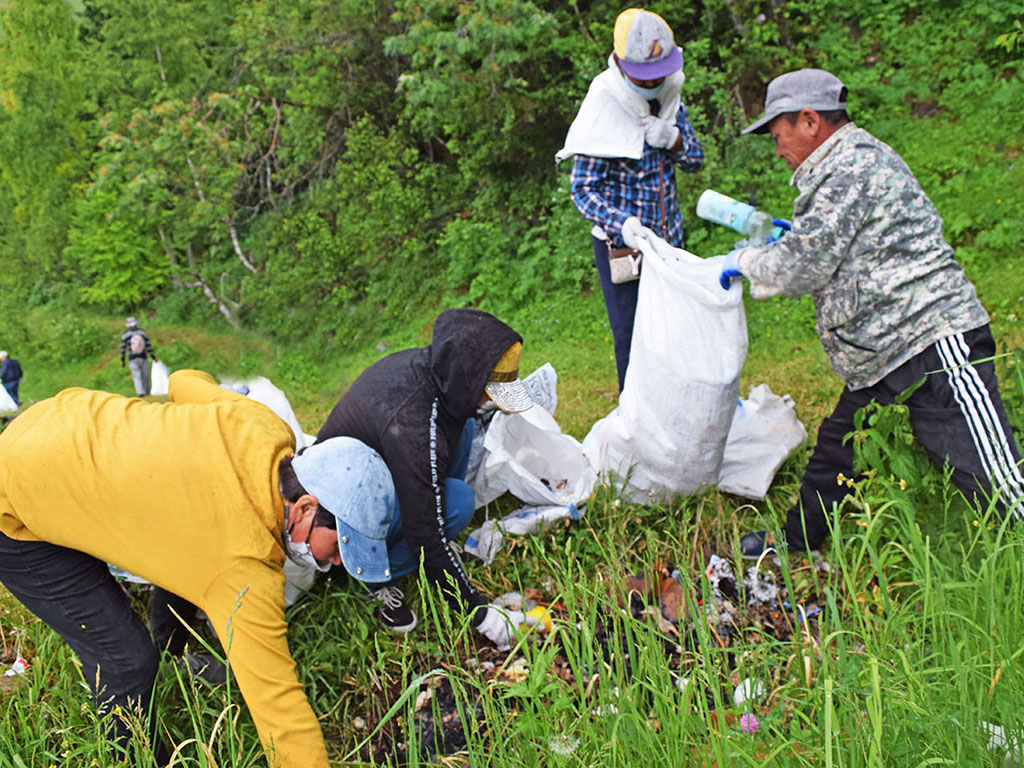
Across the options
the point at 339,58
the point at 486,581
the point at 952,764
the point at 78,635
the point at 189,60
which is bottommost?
the point at 486,581

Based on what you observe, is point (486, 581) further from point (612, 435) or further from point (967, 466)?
point (967, 466)

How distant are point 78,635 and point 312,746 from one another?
2.43 ft

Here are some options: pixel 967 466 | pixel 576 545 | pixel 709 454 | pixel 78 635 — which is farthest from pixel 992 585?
pixel 78 635

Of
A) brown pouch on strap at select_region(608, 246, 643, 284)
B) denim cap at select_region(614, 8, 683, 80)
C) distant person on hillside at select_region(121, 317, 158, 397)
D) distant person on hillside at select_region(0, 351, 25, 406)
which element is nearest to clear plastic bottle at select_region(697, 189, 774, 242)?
brown pouch on strap at select_region(608, 246, 643, 284)

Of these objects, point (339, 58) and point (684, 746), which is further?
point (339, 58)

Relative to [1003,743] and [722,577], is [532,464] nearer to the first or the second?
[722,577]

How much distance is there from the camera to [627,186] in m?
2.94

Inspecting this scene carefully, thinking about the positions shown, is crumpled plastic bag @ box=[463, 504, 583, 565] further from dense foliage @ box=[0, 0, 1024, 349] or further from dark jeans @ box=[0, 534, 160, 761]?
dense foliage @ box=[0, 0, 1024, 349]

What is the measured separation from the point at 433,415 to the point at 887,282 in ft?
4.39

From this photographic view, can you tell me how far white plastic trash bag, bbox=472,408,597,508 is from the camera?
8.87 ft

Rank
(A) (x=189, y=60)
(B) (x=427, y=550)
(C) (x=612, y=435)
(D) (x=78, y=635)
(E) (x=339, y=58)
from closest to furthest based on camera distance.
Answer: (D) (x=78, y=635), (B) (x=427, y=550), (C) (x=612, y=435), (E) (x=339, y=58), (A) (x=189, y=60)

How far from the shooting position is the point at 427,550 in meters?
2.11

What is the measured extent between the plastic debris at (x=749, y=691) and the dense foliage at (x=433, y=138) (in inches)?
157

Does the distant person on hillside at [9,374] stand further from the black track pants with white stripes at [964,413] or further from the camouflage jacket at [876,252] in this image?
the black track pants with white stripes at [964,413]
